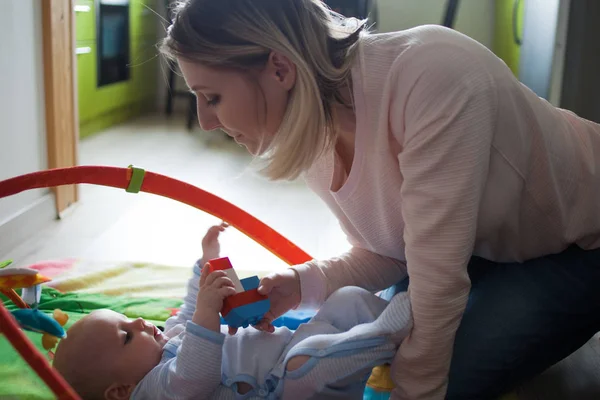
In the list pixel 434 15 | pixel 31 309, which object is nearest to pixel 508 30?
pixel 434 15

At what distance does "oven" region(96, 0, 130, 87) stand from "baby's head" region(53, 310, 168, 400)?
2.58 meters

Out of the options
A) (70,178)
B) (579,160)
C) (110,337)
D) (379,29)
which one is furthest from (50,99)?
(379,29)

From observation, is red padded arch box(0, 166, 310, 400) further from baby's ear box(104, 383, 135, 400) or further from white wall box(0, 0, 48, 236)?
white wall box(0, 0, 48, 236)

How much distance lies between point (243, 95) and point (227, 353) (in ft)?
1.24

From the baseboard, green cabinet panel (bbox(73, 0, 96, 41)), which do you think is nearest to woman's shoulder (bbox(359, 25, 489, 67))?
the baseboard

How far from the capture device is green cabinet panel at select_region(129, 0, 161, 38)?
374 centimetres

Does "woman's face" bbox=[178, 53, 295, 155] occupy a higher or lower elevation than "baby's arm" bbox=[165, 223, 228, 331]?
higher

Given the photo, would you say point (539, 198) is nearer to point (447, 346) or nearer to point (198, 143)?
point (447, 346)

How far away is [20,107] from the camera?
6.10 ft

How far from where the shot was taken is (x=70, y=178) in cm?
123

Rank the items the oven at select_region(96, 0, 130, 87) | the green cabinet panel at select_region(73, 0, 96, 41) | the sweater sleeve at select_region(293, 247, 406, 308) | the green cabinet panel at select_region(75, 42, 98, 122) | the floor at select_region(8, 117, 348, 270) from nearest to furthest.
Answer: the sweater sleeve at select_region(293, 247, 406, 308), the floor at select_region(8, 117, 348, 270), the green cabinet panel at select_region(73, 0, 96, 41), the green cabinet panel at select_region(75, 42, 98, 122), the oven at select_region(96, 0, 130, 87)

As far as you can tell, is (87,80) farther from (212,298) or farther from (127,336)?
(212,298)

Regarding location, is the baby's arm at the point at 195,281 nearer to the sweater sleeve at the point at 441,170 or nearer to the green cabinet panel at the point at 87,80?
the sweater sleeve at the point at 441,170

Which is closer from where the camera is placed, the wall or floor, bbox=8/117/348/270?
the wall
